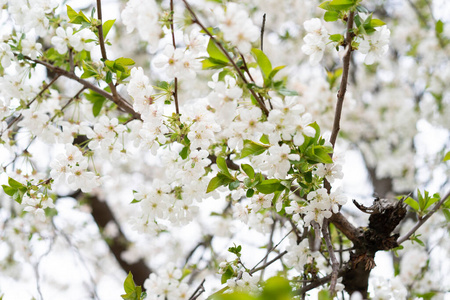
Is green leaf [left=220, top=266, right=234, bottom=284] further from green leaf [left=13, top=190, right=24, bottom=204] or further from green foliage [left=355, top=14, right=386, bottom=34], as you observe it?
green foliage [left=355, top=14, right=386, bottom=34]

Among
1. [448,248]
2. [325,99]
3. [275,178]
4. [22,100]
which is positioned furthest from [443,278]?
[22,100]

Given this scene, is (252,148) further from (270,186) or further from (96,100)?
(96,100)

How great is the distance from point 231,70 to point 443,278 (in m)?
2.70

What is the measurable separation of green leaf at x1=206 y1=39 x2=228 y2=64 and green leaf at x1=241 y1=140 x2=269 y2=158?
0.70ft

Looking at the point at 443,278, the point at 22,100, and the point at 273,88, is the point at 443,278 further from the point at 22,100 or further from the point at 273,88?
the point at 22,100

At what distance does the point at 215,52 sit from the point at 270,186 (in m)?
0.39

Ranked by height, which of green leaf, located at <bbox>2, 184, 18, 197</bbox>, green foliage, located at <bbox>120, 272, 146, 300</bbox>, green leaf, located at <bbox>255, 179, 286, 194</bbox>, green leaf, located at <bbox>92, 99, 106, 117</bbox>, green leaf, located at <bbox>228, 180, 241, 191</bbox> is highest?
green leaf, located at <bbox>92, 99, 106, 117</bbox>

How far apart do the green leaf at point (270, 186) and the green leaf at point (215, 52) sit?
1.15ft

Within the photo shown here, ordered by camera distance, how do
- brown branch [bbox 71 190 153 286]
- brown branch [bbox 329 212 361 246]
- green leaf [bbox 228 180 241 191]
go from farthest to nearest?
brown branch [bbox 71 190 153 286] < brown branch [bbox 329 212 361 246] < green leaf [bbox 228 180 241 191]

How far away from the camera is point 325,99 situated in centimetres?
313

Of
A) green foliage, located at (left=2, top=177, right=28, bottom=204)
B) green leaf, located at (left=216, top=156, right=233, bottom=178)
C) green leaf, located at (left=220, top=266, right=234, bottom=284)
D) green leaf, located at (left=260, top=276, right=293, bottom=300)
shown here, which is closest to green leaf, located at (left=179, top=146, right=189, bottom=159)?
green leaf, located at (left=216, top=156, right=233, bottom=178)

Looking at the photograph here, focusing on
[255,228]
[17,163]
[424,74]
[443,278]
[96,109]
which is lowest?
[255,228]

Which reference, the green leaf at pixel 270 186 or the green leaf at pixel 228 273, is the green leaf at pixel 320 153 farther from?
the green leaf at pixel 228 273

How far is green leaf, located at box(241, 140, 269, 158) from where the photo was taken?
1.05 metres
